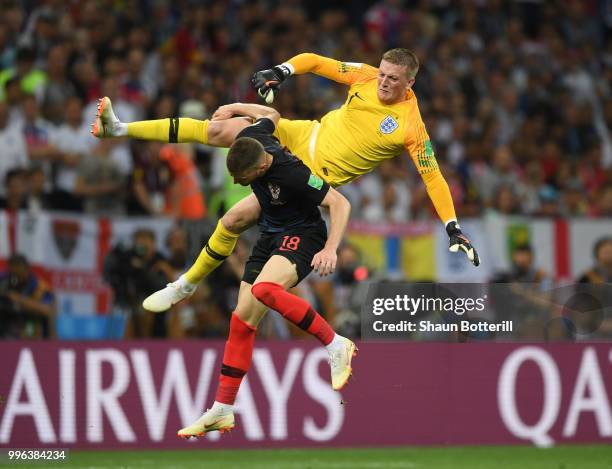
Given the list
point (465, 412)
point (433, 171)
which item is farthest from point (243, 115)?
point (465, 412)

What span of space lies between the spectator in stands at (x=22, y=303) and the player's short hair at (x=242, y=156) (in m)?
4.46

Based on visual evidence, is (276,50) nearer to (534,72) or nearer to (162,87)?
(162,87)

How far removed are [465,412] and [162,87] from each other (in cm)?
606

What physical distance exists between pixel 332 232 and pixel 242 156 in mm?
907

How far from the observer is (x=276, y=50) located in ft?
60.2

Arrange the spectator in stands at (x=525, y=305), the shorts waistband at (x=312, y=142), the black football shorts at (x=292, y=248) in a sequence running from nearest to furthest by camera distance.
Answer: the black football shorts at (x=292, y=248), the shorts waistband at (x=312, y=142), the spectator in stands at (x=525, y=305)

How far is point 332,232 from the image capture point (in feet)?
33.6

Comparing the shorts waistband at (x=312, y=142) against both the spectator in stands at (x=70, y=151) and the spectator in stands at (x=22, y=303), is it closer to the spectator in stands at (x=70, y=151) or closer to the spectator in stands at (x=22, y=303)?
the spectator in stands at (x=22, y=303)

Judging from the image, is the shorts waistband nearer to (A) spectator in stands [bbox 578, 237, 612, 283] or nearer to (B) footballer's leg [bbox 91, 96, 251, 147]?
(B) footballer's leg [bbox 91, 96, 251, 147]

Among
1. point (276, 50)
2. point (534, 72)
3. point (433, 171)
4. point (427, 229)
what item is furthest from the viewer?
point (534, 72)

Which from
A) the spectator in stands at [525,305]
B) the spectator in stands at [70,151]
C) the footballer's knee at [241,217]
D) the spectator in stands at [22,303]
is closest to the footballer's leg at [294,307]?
the footballer's knee at [241,217]

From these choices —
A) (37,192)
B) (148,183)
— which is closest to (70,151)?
(37,192)

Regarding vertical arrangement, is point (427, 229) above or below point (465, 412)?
above

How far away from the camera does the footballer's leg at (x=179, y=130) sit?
10.7m
